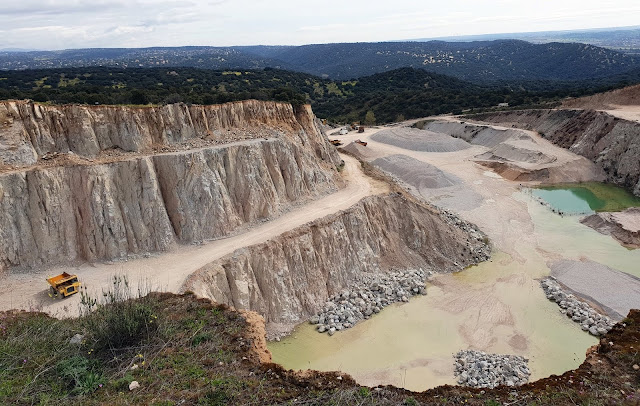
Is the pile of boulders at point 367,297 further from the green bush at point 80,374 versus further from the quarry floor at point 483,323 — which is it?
the green bush at point 80,374

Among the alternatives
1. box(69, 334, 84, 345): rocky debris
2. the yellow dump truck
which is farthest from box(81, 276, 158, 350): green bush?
the yellow dump truck

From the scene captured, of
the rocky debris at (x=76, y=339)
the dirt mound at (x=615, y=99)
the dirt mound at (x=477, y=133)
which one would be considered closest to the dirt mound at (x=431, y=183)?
the dirt mound at (x=477, y=133)

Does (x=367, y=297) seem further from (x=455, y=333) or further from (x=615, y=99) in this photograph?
(x=615, y=99)

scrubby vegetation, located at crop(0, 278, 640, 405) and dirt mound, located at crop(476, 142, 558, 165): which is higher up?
scrubby vegetation, located at crop(0, 278, 640, 405)

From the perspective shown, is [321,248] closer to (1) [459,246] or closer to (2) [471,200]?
(1) [459,246]

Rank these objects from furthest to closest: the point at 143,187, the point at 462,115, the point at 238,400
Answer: the point at 462,115
the point at 143,187
the point at 238,400

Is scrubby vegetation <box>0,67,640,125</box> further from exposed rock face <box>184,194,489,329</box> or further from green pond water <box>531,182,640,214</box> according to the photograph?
green pond water <box>531,182,640,214</box>

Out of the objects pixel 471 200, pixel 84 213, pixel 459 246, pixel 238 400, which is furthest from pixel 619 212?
pixel 84 213

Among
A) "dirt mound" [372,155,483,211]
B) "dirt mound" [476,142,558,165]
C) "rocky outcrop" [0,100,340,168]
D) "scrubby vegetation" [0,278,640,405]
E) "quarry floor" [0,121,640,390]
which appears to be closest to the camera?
"scrubby vegetation" [0,278,640,405]
